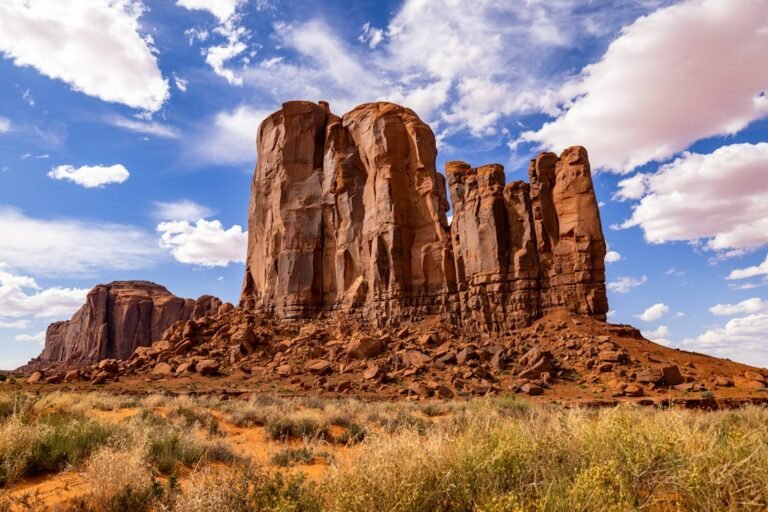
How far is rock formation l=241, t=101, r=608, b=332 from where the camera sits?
3362 cm

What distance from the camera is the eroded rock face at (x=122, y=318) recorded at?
79250 mm

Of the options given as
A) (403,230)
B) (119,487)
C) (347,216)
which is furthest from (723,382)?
(347,216)

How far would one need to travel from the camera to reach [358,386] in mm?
26547

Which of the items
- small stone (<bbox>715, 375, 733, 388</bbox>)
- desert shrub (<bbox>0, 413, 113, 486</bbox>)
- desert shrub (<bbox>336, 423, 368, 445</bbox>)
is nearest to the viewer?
desert shrub (<bbox>0, 413, 113, 486</bbox>)

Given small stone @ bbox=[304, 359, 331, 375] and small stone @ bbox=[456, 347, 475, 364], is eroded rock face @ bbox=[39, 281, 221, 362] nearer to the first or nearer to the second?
small stone @ bbox=[304, 359, 331, 375]

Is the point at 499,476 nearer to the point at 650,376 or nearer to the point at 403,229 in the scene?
the point at 650,376

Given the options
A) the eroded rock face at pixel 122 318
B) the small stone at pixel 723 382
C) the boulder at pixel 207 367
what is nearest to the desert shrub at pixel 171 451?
the boulder at pixel 207 367

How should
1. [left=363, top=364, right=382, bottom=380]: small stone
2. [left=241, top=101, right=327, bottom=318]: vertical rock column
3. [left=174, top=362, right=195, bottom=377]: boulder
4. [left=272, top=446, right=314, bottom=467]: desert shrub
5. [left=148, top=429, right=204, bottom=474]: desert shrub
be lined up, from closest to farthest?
[left=148, top=429, right=204, bottom=474]: desert shrub < [left=272, top=446, right=314, bottom=467]: desert shrub < [left=363, top=364, right=382, bottom=380]: small stone < [left=174, top=362, right=195, bottom=377]: boulder < [left=241, top=101, right=327, bottom=318]: vertical rock column

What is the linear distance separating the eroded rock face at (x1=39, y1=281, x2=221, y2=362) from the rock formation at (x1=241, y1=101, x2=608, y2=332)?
119 feet

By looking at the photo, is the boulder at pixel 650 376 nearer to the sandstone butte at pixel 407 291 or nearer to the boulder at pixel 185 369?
the sandstone butte at pixel 407 291

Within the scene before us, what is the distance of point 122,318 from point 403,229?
65.3 meters

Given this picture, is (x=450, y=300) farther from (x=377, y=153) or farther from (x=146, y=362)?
(x=146, y=362)

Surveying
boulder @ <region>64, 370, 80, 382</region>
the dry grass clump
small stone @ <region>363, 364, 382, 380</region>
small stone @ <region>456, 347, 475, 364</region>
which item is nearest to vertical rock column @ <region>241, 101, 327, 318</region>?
boulder @ <region>64, 370, 80, 382</region>

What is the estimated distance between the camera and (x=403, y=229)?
134 feet
